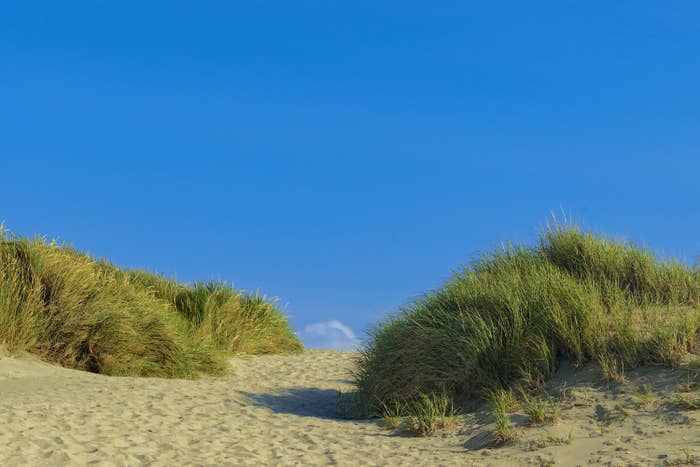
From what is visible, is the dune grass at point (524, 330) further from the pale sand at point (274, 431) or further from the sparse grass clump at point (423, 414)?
the pale sand at point (274, 431)

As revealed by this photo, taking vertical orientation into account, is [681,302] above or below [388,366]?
above

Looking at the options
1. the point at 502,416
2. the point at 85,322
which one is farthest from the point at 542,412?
the point at 85,322

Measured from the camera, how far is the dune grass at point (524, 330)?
819cm

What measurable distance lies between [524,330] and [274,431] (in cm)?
312

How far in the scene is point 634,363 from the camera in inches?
312

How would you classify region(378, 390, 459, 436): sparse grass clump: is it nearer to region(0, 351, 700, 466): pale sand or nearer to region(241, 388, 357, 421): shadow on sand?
region(0, 351, 700, 466): pale sand

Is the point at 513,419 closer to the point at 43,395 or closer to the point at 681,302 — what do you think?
the point at 681,302

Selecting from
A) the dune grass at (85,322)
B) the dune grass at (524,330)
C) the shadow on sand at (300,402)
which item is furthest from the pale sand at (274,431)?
the dune grass at (85,322)

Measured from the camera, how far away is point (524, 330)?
864cm

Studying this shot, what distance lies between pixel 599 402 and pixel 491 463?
153cm

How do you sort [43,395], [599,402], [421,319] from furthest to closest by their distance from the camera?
[421,319] → [43,395] → [599,402]

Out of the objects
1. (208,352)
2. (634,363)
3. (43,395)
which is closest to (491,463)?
(634,363)

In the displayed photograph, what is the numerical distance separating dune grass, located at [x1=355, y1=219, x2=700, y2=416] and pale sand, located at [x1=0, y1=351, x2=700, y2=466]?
1.11 feet

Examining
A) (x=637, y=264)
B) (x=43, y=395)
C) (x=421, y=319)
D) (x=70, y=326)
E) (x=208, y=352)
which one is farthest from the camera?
(x=208, y=352)
